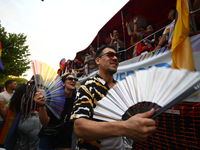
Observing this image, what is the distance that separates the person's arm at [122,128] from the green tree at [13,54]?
17835 millimetres

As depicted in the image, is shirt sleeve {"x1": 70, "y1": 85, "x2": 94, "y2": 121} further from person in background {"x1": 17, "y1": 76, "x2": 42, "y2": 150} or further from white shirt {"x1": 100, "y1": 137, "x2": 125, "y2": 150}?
person in background {"x1": 17, "y1": 76, "x2": 42, "y2": 150}

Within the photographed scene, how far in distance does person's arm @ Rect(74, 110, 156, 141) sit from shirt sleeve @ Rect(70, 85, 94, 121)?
48mm

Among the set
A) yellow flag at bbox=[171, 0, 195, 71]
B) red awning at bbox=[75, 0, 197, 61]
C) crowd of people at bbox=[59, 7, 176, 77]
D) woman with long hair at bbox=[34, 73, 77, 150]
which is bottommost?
woman with long hair at bbox=[34, 73, 77, 150]

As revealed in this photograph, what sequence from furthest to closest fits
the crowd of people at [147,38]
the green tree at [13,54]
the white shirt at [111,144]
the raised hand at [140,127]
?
the green tree at [13,54] < the crowd of people at [147,38] < the white shirt at [111,144] < the raised hand at [140,127]

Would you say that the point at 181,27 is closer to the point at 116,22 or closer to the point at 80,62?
the point at 116,22

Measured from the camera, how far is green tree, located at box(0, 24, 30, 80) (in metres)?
14.6

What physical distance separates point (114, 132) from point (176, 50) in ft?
6.21

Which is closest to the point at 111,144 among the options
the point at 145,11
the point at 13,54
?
the point at 145,11

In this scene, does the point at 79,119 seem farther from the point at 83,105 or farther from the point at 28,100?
the point at 28,100

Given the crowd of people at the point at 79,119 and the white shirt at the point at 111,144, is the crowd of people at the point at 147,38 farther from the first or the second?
the white shirt at the point at 111,144

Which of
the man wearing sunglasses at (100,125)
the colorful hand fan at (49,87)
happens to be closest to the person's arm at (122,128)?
the man wearing sunglasses at (100,125)

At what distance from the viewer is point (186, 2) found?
6.63 feet

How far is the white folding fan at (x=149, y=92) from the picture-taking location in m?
0.65

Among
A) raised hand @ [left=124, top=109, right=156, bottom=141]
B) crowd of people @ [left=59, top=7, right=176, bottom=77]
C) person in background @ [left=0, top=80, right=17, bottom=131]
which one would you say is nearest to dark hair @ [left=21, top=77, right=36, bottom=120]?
person in background @ [left=0, top=80, right=17, bottom=131]
